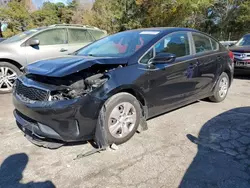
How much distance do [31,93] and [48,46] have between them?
3.66 meters

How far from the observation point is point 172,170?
2559 millimetres

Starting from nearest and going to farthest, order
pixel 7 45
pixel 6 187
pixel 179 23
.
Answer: pixel 6 187 < pixel 7 45 < pixel 179 23

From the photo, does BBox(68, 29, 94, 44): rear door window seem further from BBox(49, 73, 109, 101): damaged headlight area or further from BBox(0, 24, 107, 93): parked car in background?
BBox(49, 73, 109, 101): damaged headlight area

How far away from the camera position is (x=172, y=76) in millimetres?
3580

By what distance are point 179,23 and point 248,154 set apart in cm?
1928

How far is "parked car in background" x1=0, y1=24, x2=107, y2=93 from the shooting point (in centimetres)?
555

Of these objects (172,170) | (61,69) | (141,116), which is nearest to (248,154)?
(172,170)

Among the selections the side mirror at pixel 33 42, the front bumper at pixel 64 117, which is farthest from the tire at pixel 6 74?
the front bumper at pixel 64 117

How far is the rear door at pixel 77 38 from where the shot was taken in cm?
662

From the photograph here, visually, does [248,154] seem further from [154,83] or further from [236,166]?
[154,83]

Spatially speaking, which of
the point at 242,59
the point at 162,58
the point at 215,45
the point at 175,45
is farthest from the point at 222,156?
the point at 242,59

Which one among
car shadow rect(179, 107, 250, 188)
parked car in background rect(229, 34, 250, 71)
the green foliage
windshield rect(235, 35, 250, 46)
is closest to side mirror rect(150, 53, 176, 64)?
car shadow rect(179, 107, 250, 188)

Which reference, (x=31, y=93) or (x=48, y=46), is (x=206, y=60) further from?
(x=48, y=46)

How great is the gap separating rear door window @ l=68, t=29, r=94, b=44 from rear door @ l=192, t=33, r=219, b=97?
3815 millimetres
